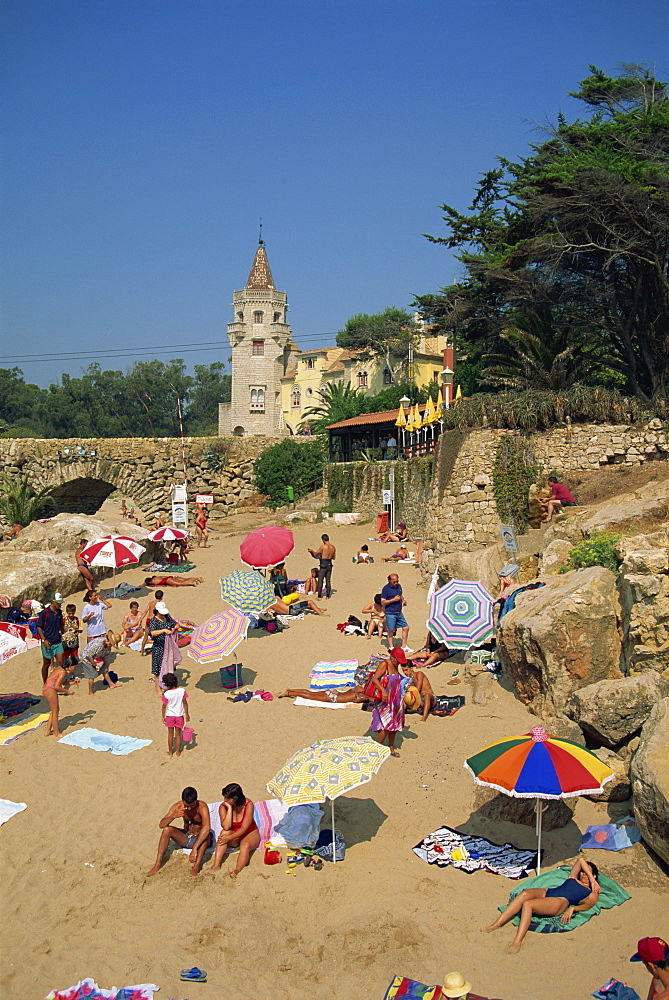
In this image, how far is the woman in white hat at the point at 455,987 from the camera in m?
4.52

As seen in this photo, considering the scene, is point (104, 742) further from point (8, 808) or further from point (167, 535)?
point (167, 535)

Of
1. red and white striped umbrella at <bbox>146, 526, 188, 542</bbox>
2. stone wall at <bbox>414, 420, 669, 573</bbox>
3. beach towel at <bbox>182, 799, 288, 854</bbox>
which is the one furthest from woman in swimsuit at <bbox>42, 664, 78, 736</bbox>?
stone wall at <bbox>414, 420, 669, 573</bbox>

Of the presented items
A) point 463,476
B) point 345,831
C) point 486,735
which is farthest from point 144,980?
point 463,476

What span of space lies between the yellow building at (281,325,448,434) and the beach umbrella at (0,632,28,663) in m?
37.2

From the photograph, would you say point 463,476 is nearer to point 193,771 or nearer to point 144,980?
point 193,771

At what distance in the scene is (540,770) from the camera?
5.73 m

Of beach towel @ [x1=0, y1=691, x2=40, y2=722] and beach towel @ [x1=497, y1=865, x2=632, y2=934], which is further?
beach towel @ [x1=0, y1=691, x2=40, y2=722]

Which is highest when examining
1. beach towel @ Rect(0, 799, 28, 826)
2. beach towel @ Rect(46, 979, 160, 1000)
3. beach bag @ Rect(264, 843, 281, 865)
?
beach bag @ Rect(264, 843, 281, 865)

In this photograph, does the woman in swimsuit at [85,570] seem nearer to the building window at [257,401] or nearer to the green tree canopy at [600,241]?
the green tree canopy at [600,241]

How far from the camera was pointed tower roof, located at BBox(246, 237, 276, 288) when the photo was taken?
1955 inches

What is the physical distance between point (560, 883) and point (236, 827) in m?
2.73

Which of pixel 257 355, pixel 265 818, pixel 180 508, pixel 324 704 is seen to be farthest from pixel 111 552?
pixel 257 355

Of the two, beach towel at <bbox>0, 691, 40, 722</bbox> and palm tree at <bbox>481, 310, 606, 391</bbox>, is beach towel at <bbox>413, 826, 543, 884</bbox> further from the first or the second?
palm tree at <bbox>481, 310, 606, 391</bbox>

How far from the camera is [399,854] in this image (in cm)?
652
